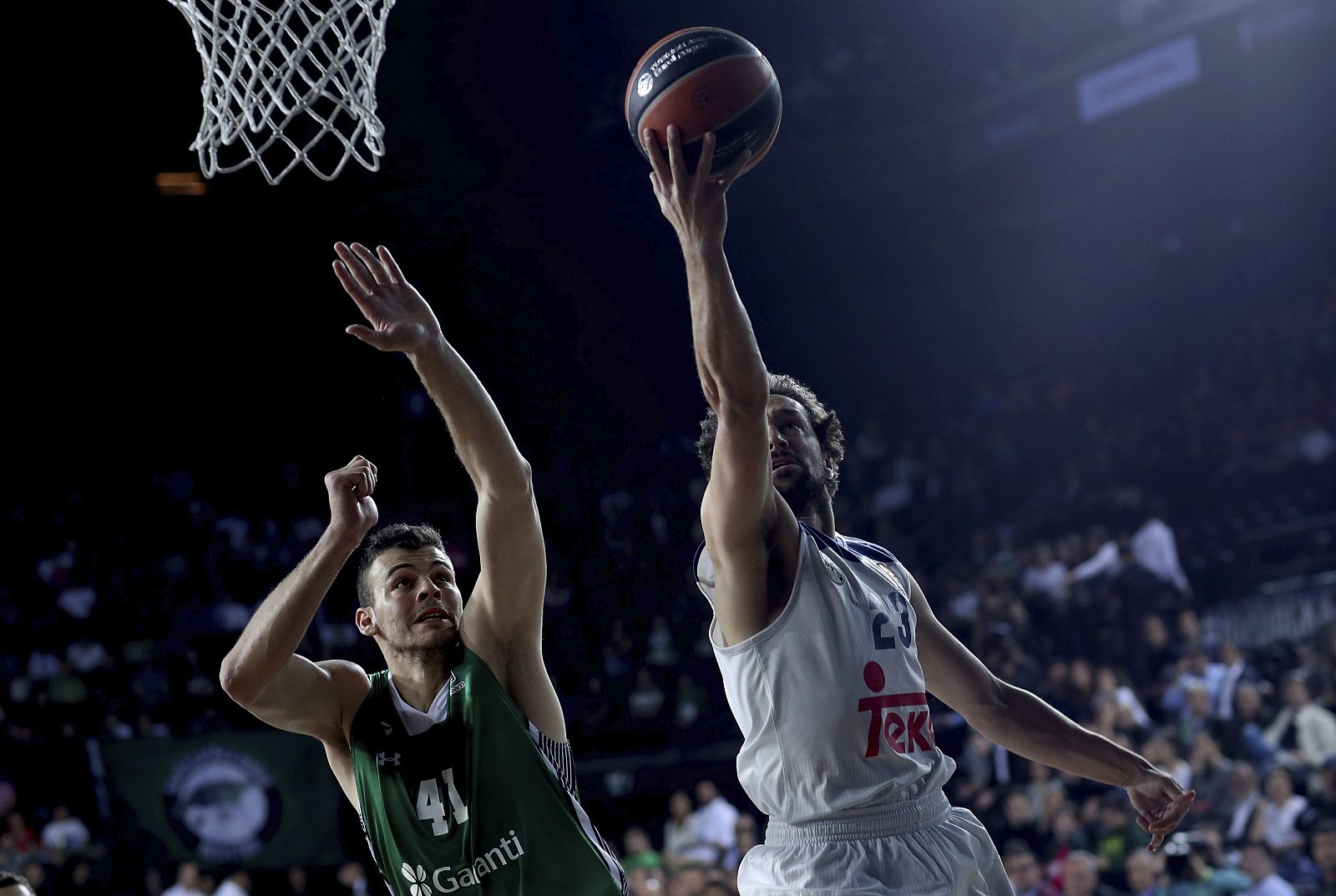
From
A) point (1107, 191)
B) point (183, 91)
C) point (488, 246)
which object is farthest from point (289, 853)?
point (1107, 191)

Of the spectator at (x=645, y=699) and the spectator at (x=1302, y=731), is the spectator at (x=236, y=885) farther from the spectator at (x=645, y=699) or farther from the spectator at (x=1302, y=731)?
the spectator at (x=1302, y=731)

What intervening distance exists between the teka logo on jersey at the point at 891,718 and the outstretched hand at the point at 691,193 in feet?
3.41

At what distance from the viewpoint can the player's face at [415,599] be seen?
3.17m

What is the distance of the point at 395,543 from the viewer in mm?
3277

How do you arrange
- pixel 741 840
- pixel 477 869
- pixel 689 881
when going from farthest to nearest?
1. pixel 741 840
2. pixel 689 881
3. pixel 477 869

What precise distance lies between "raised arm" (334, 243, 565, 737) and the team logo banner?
7.48 meters

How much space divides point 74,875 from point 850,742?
31.1 feet

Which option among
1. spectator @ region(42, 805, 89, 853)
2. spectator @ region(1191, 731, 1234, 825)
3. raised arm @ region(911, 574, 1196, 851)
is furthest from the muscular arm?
spectator @ region(42, 805, 89, 853)

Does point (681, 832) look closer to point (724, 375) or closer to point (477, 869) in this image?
point (477, 869)

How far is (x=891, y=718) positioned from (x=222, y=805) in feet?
28.3

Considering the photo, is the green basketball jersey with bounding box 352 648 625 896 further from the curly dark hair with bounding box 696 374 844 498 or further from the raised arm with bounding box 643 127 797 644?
the curly dark hair with bounding box 696 374 844 498

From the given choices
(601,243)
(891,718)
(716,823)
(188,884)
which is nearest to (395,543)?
(891,718)

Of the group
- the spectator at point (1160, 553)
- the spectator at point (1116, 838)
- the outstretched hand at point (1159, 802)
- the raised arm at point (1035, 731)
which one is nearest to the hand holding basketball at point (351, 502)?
the raised arm at point (1035, 731)

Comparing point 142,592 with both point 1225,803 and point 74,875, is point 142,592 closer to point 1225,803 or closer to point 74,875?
point 74,875
